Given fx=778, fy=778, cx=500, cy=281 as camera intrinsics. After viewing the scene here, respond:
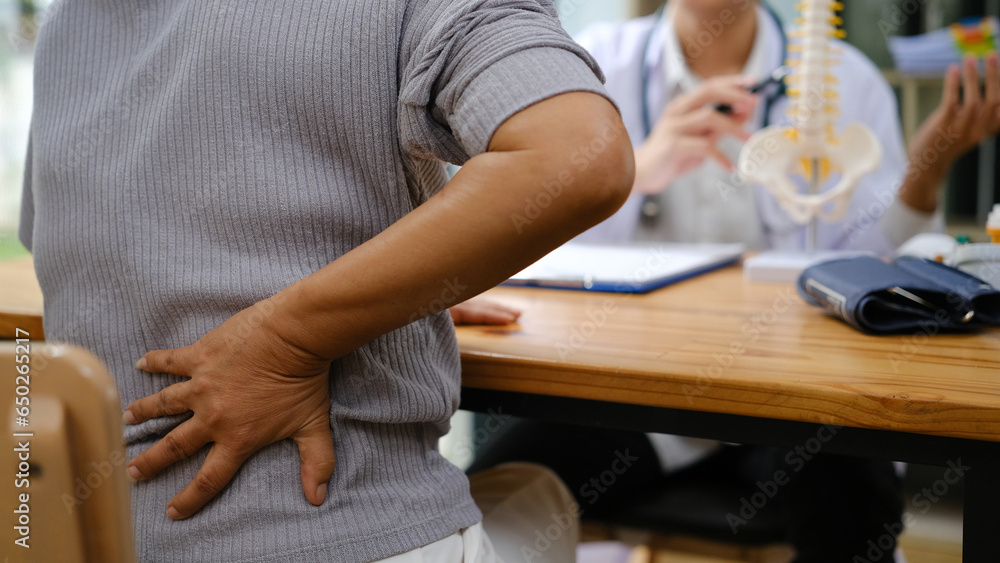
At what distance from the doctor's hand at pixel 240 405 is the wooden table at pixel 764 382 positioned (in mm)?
213

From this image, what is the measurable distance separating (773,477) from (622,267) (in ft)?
1.28

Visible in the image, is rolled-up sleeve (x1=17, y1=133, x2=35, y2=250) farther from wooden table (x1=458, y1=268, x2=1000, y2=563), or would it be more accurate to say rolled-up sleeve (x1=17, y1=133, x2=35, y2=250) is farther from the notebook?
the notebook

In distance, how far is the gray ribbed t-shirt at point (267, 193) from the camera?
57 centimetres

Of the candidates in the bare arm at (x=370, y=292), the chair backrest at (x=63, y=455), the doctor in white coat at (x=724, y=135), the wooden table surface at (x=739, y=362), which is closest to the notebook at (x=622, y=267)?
the wooden table surface at (x=739, y=362)

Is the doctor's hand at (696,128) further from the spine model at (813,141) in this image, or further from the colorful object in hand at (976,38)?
the colorful object in hand at (976,38)

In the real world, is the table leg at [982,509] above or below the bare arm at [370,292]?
below

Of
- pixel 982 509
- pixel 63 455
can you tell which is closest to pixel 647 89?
pixel 982 509

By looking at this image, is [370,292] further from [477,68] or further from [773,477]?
[773,477]

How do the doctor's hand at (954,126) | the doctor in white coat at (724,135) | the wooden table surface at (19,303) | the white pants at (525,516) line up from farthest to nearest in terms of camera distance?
the doctor in white coat at (724,135) < the doctor's hand at (954,126) < the wooden table surface at (19,303) < the white pants at (525,516)

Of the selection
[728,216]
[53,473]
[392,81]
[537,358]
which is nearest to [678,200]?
[728,216]

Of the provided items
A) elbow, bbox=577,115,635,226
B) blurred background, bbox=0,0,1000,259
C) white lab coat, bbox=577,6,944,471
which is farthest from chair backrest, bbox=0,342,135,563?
blurred background, bbox=0,0,1000,259

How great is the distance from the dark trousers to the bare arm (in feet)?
2.11

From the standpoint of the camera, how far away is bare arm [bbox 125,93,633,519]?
1.65 feet

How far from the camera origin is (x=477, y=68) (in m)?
0.52
